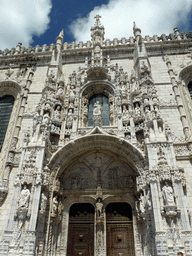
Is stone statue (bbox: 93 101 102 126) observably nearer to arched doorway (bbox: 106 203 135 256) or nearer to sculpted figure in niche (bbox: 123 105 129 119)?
sculpted figure in niche (bbox: 123 105 129 119)

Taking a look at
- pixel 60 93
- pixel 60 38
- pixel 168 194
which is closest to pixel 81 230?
pixel 168 194

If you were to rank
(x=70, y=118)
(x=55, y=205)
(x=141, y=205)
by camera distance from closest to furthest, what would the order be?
(x=141, y=205), (x=55, y=205), (x=70, y=118)

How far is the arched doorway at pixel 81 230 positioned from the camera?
962 centimetres

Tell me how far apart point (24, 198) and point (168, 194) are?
572 centimetres

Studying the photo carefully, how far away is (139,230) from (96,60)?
10.3 meters

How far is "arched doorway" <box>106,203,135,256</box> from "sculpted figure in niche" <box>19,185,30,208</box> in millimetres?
3990

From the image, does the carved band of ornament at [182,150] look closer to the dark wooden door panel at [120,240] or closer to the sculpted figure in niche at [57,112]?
the dark wooden door panel at [120,240]

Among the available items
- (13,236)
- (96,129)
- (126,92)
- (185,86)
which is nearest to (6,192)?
(13,236)

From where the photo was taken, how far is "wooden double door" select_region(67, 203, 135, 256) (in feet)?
31.3

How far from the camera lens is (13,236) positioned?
320 inches

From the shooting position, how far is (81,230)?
10039 millimetres

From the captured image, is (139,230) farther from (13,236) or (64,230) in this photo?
(13,236)

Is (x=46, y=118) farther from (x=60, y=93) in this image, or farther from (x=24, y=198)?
(x=24, y=198)

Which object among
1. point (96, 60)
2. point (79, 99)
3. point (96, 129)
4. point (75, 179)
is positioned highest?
point (96, 60)
